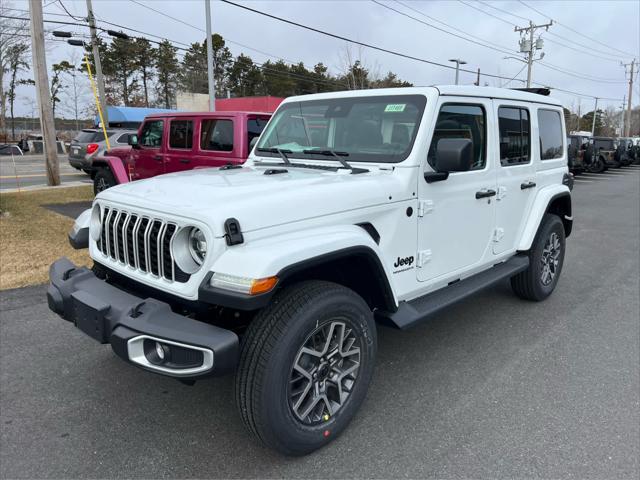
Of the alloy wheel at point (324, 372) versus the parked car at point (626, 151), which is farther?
the parked car at point (626, 151)

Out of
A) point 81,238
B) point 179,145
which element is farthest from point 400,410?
point 179,145

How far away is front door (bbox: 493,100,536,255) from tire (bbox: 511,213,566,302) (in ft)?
1.24

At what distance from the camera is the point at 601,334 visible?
4258 millimetres

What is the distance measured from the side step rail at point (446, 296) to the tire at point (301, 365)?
236 millimetres

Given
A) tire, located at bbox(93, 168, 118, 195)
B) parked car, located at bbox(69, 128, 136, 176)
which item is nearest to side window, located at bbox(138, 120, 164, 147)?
tire, located at bbox(93, 168, 118, 195)

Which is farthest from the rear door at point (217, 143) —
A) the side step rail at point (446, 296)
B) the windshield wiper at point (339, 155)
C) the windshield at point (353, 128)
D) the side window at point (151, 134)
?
the side step rail at point (446, 296)

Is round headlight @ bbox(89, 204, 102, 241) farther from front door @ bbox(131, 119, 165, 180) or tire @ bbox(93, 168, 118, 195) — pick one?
tire @ bbox(93, 168, 118, 195)

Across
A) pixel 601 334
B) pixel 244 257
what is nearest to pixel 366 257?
pixel 244 257

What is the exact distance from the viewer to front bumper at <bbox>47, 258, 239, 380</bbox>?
7.05ft

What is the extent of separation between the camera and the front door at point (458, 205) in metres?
3.26

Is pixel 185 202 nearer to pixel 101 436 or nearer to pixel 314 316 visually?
pixel 314 316

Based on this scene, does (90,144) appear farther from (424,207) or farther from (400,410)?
(400,410)

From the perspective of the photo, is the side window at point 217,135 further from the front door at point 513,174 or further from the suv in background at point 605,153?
the suv in background at point 605,153

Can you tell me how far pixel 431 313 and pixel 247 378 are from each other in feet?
4.55
